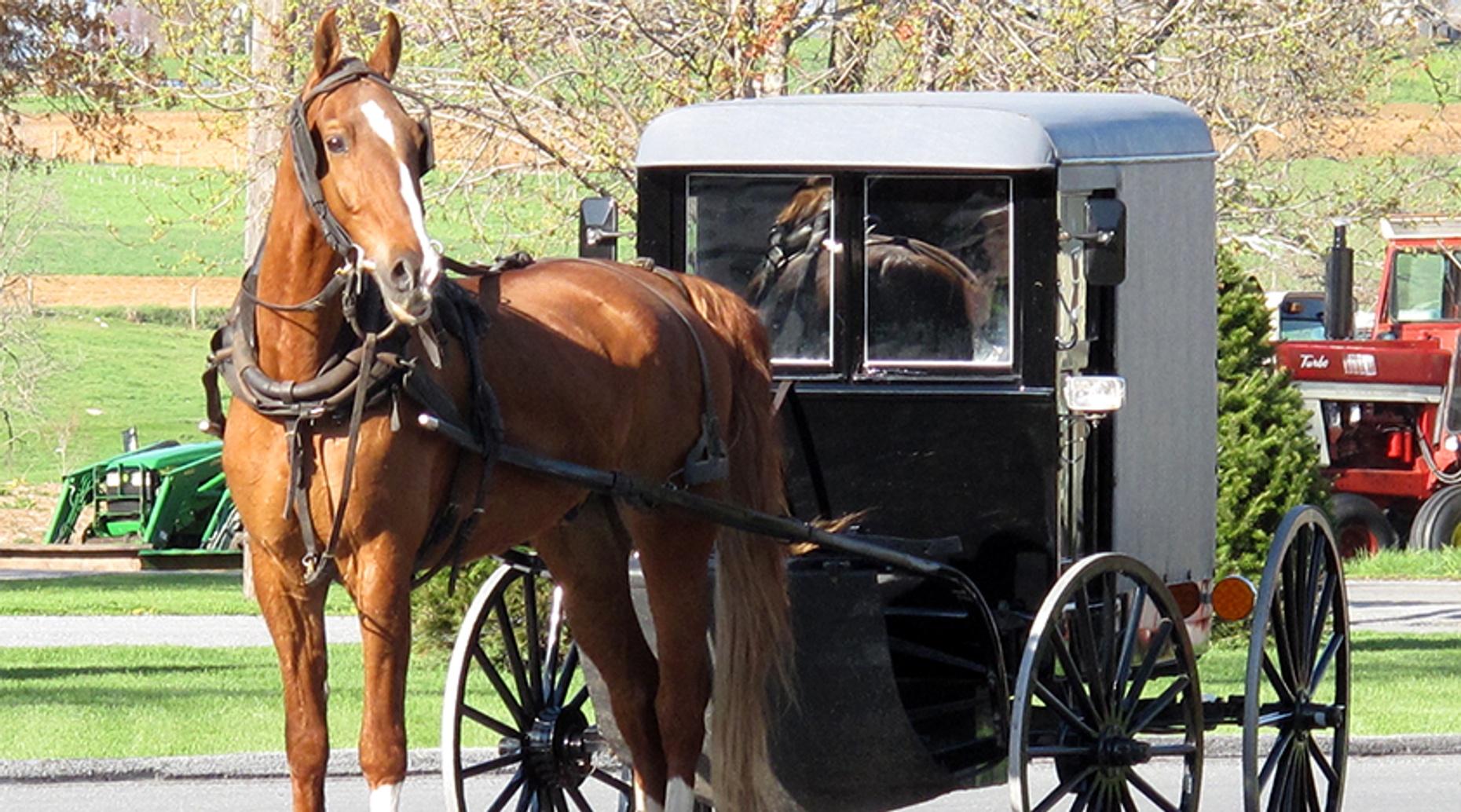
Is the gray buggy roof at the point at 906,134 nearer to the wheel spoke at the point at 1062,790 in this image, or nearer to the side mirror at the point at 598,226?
the side mirror at the point at 598,226

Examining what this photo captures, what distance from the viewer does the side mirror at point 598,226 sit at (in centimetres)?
748

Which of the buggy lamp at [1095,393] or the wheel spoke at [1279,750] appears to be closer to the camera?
the buggy lamp at [1095,393]

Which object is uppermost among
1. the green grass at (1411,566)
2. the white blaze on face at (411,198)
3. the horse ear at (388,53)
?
the horse ear at (388,53)

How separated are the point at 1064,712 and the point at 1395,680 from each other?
5.83 meters

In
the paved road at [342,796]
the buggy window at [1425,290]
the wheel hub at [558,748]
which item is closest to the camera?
the wheel hub at [558,748]

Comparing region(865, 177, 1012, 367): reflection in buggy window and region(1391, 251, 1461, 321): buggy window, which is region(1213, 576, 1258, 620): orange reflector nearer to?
region(865, 177, 1012, 367): reflection in buggy window

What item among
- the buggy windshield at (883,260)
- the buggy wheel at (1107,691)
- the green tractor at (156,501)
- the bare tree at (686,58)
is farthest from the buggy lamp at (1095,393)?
the green tractor at (156,501)

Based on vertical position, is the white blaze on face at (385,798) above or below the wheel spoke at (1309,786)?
above

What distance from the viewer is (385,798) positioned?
17.3 feet

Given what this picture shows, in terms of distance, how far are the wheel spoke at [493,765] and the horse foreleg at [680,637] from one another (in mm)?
658

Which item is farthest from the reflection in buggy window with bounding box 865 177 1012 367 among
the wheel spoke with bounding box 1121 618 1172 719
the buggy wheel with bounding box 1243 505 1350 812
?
the buggy wheel with bounding box 1243 505 1350 812

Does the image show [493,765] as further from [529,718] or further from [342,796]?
[342,796]

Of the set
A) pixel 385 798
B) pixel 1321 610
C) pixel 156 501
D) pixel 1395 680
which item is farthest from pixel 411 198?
pixel 156 501

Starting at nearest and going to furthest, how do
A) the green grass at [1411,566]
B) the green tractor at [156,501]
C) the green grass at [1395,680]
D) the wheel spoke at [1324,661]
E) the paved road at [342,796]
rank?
1. the wheel spoke at [1324,661]
2. the paved road at [342,796]
3. the green grass at [1395,680]
4. the green grass at [1411,566]
5. the green tractor at [156,501]
